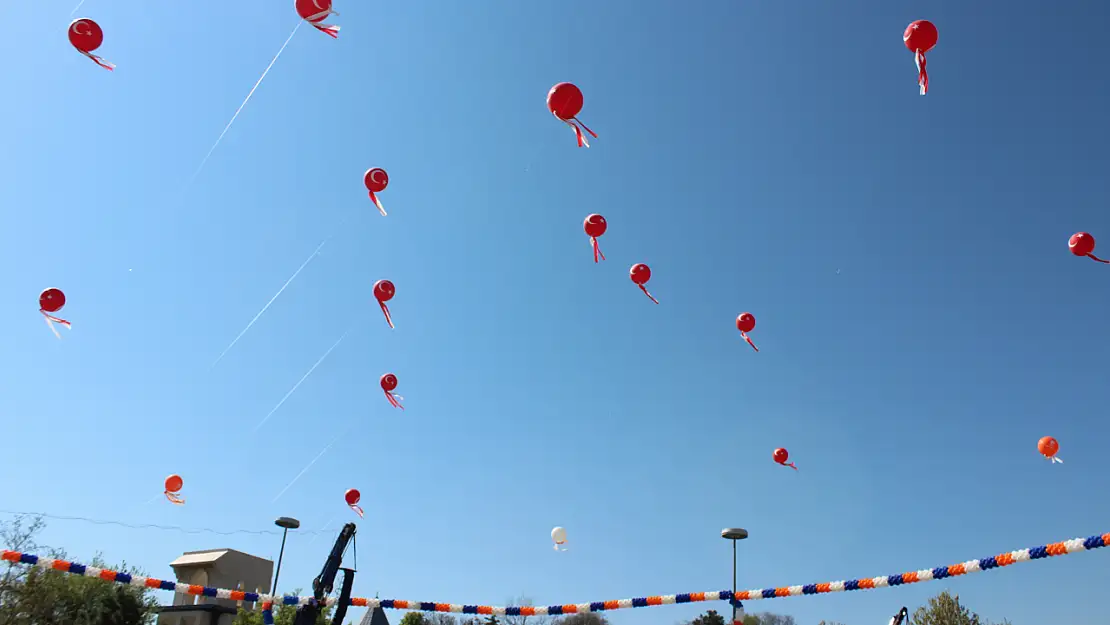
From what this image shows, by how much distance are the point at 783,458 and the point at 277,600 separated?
12667mm

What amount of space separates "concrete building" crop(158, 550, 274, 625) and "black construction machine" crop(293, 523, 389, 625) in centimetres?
2195

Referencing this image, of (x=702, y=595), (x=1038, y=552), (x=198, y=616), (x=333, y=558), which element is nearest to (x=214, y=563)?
(x=198, y=616)

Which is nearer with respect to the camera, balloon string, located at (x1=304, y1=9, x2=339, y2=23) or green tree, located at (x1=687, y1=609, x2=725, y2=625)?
balloon string, located at (x1=304, y1=9, x2=339, y2=23)

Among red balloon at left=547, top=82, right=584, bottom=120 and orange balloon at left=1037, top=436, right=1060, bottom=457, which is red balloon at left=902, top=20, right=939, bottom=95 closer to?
red balloon at left=547, top=82, right=584, bottom=120

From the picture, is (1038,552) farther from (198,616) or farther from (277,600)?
(198,616)

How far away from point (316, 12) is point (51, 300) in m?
8.54

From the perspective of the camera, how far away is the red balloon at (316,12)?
11.2 metres

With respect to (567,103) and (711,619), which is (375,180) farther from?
(711,619)

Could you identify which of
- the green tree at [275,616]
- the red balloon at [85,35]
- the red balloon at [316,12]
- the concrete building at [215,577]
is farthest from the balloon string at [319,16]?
the concrete building at [215,577]

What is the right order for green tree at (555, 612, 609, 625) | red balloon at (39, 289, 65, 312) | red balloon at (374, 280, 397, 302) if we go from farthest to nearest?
green tree at (555, 612, 609, 625) → red balloon at (374, 280, 397, 302) → red balloon at (39, 289, 65, 312)

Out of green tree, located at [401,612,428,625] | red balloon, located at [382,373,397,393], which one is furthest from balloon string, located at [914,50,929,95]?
green tree, located at [401,612,428,625]

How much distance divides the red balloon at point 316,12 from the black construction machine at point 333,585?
7525 millimetres

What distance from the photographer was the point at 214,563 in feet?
112

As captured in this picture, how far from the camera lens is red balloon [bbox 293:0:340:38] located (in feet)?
36.9
